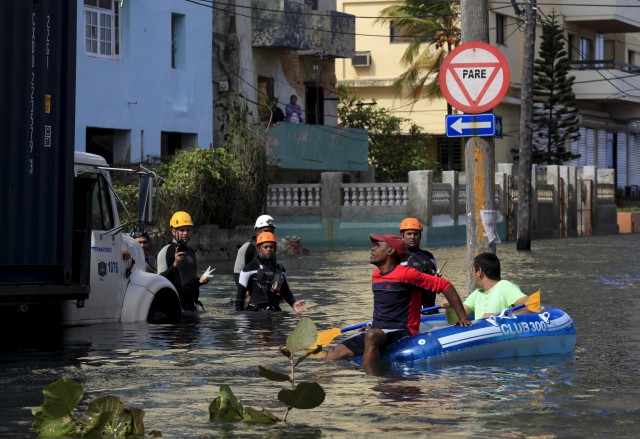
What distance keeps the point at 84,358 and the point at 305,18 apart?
105ft

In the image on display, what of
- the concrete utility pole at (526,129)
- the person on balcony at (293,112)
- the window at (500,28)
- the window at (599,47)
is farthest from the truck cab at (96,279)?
the window at (599,47)

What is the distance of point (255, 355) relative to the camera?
1434cm

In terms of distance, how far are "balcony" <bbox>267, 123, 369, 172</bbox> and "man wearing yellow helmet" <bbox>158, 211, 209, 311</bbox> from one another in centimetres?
2300

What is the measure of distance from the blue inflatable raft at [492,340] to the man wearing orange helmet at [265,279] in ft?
11.1

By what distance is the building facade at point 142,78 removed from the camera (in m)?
34.7

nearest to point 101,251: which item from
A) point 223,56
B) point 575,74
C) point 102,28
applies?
point 102,28

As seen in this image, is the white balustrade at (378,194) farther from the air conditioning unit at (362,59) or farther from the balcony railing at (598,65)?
the balcony railing at (598,65)

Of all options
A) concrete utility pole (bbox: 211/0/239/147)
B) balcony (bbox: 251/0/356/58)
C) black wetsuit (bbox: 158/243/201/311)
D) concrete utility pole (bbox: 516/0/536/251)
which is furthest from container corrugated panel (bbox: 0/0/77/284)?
balcony (bbox: 251/0/356/58)

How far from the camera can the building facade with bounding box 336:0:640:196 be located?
57062 millimetres

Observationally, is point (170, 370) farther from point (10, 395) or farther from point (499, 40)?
point (499, 40)

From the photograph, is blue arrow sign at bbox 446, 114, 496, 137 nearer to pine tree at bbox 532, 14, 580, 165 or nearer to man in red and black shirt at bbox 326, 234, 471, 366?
Answer: man in red and black shirt at bbox 326, 234, 471, 366

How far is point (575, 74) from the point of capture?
200 feet

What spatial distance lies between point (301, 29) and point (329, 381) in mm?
33396

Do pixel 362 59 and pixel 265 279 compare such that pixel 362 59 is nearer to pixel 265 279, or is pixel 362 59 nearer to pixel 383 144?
pixel 383 144
